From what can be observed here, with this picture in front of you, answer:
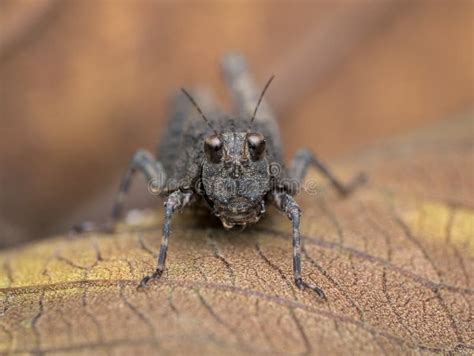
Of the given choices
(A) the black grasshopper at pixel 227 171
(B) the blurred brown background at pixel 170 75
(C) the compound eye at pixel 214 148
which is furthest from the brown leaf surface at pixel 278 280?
(B) the blurred brown background at pixel 170 75

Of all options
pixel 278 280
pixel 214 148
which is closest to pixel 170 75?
pixel 214 148

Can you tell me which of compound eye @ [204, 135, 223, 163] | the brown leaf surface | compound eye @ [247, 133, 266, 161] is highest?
compound eye @ [247, 133, 266, 161]

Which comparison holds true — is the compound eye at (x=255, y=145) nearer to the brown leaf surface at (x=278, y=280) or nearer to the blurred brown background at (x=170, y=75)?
the brown leaf surface at (x=278, y=280)

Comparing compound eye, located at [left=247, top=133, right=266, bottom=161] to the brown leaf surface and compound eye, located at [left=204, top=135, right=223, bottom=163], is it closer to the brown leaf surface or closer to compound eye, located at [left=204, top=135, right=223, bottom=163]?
compound eye, located at [left=204, top=135, right=223, bottom=163]

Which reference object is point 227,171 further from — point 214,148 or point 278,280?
point 278,280

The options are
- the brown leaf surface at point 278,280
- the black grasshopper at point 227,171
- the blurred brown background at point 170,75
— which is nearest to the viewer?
the brown leaf surface at point 278,280

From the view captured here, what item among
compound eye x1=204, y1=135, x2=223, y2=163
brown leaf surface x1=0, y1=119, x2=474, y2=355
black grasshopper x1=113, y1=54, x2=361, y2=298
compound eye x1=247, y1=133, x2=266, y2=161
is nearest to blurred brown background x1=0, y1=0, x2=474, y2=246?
black grasshopper x1=113, y1=54, x2=361, y2=298
